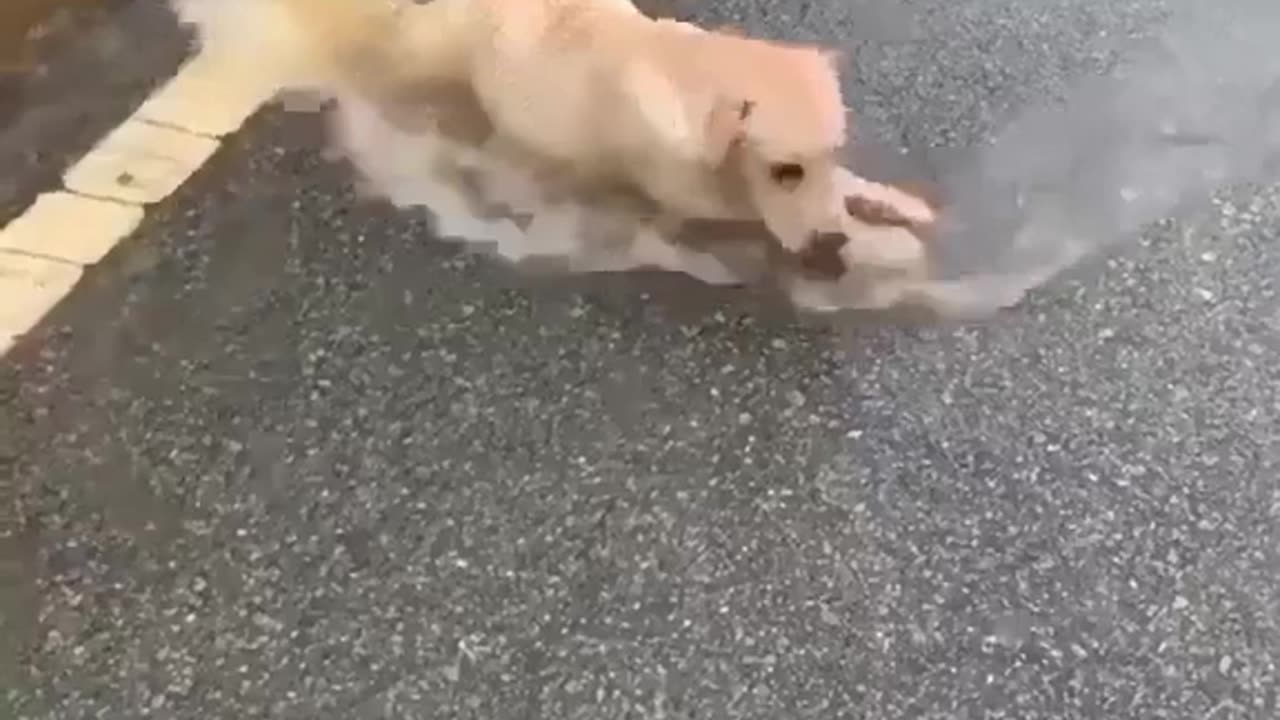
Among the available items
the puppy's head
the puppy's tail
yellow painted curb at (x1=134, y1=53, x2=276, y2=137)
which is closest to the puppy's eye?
the puppy's head

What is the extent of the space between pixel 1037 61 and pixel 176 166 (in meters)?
0.49

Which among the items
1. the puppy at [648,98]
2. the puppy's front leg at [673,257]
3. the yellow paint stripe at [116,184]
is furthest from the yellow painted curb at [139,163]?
the puppy's front leg at [673,257]

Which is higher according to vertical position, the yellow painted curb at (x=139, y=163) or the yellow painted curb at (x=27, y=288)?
the yellow painted curb at (x=139, y=163)

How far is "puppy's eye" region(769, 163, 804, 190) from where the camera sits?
0.82 meters

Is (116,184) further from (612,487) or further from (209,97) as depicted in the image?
(612,487)

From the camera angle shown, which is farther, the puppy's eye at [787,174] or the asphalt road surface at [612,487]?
the puppy's eye at [787,174]

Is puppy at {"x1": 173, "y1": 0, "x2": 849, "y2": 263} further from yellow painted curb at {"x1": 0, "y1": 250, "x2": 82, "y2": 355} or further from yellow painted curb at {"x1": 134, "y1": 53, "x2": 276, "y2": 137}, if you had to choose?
yellow painted curb at {"x1": 0, "y1": 250, "x2": 82, "y2": 355}

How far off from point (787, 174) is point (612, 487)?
189 millimetres

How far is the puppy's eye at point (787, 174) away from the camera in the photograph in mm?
820

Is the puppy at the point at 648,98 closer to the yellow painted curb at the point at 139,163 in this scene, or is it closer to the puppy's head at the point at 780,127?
the puppy's head at the point at 780,127

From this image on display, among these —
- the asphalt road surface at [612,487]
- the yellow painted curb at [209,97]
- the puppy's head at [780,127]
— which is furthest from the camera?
the yellow painted curb at [209,97]

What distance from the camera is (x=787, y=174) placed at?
83 centimetres

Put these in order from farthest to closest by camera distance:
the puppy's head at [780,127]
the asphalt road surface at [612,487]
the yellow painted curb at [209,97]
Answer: the yellow painted curb at [209,97] → the puppy's head at [780,127] → the asphalt road surface at [612,487]

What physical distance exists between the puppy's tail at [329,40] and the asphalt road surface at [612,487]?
86mm
